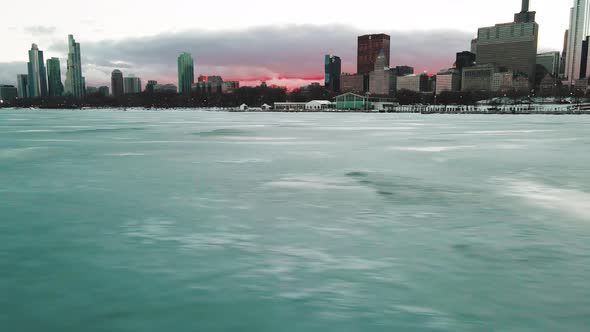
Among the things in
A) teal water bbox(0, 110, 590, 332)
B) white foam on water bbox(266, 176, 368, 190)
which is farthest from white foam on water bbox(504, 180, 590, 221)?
white foam on water bbox(266, 176, 368, 190)

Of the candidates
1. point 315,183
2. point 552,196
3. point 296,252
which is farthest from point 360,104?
point 296,252

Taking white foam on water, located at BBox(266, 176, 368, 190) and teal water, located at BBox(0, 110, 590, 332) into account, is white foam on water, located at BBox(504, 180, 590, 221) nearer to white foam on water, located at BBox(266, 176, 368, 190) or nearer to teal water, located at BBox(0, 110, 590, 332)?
teal water, located at BBox(0, 110, 590, 332)

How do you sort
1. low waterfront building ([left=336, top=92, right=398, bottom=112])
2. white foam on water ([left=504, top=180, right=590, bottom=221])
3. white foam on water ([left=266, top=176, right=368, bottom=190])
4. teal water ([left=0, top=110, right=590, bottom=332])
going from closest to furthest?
teal water ([left=0, top=110, right=590, bottom=332])
white foam on water ([left=504, top=180, right=590, bottom=221])
white foam on water ([left=266, top=176, right=368, bottom=190])
low waterfront building ([left=336, top=92, right=398, bottom=112])

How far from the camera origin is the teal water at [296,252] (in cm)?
425

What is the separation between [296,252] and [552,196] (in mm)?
6204

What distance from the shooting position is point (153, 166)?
561 inches

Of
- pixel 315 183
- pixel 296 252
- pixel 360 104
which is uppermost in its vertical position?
pixel 360 104

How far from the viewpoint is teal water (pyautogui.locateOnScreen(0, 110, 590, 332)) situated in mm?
4246

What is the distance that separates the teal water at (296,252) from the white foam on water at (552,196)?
0.21ft

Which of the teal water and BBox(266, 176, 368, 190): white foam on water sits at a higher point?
BBox(266, 176, 368, 190): white foam on water

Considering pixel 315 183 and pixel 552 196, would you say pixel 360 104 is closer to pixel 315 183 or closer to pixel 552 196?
pixel 315 183

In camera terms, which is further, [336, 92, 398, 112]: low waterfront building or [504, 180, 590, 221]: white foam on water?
[336, 92, 398, 112]: low waterfront building

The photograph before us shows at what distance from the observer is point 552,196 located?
934cm

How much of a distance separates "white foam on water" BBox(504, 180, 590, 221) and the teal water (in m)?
0.06
